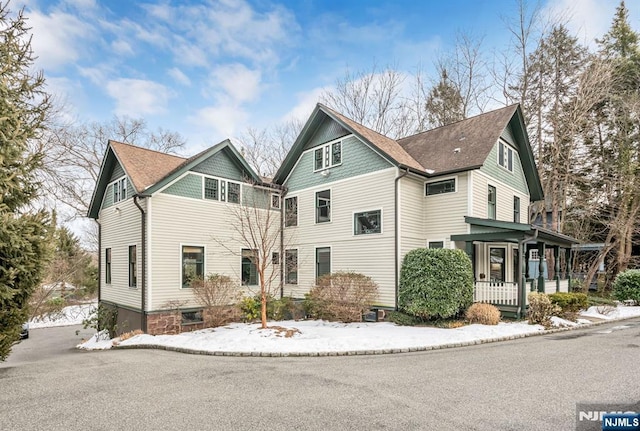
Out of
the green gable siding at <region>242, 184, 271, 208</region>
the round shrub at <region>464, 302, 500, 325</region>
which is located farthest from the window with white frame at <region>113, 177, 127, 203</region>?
the round shrub at <region>464, 302, 500, 325</region>

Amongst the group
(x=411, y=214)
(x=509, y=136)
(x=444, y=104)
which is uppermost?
(x=444, y=104)

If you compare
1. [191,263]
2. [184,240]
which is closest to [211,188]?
[184,240]

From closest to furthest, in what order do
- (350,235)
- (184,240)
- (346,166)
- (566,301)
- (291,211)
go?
1. (566,301)
2. (184,240)
3. (350,235)
4. (346,166)
5. (291,211)

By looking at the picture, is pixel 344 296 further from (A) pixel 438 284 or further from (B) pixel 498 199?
(B) pixel 498 199

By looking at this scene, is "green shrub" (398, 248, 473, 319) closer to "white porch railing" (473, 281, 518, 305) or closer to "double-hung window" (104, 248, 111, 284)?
"white porch railing" (473, 281, 518, 305)

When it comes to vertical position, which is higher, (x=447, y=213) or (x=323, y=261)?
(x=447, y=213)

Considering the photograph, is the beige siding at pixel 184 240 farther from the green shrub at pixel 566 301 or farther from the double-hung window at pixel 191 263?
the green shrub at pixel 566 301

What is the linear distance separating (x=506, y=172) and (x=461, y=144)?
2838mm

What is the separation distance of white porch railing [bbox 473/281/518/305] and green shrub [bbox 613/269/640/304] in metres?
10.1

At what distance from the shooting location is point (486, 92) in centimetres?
2481

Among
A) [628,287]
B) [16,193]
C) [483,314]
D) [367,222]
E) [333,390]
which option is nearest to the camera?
[333,390]

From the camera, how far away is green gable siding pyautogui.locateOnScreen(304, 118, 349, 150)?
52.7ft

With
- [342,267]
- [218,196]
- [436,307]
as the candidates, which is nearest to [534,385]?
[436,307]

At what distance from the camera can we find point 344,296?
13.8 m
